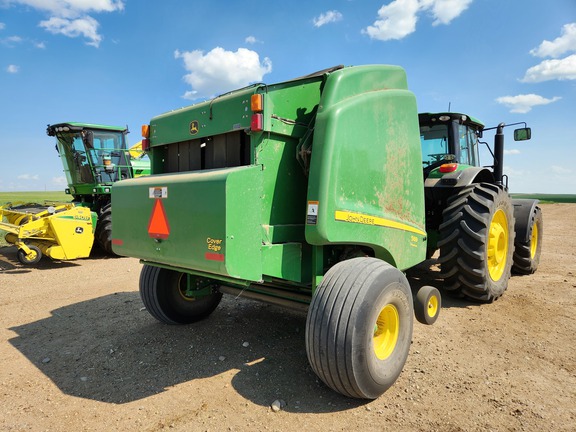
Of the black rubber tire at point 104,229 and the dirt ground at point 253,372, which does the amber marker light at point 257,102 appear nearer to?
the dirt ground at point 253,372

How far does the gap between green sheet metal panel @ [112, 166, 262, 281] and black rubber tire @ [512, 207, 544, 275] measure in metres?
5.20

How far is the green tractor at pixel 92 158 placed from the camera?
29.4ft

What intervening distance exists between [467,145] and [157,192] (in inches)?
189

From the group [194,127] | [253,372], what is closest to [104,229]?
[194,127]

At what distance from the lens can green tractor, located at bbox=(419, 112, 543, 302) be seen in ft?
14.7

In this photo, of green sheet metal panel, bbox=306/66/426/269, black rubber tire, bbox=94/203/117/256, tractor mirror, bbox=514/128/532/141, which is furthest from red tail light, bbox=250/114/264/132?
black rubber tire, bbox=94/203/117/256

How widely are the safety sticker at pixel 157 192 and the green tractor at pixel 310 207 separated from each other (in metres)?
0.01

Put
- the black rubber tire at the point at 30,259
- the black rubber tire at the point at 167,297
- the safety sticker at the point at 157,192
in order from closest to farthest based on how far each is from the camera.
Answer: the safety sticker at the point at 157,192, the black rubber tire at the point at 167,297, the black rubber tire at the point at 30,259

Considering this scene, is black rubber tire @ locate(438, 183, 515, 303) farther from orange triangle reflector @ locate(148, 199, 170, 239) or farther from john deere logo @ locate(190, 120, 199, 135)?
orange triangle reflector @ locate(148, 199, 170, 239)

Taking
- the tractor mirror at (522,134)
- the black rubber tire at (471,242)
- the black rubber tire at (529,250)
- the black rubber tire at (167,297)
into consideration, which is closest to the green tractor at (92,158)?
the black rubber tire at (167,297)

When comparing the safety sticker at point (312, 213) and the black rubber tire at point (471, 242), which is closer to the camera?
the safety sticker at point (312, 213)

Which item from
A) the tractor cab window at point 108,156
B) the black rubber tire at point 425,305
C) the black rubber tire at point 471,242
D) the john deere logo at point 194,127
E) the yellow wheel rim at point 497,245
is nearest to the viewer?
the john deere logo at point 194,127

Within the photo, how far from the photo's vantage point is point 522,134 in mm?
6090

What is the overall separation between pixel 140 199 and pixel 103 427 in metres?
1.58
